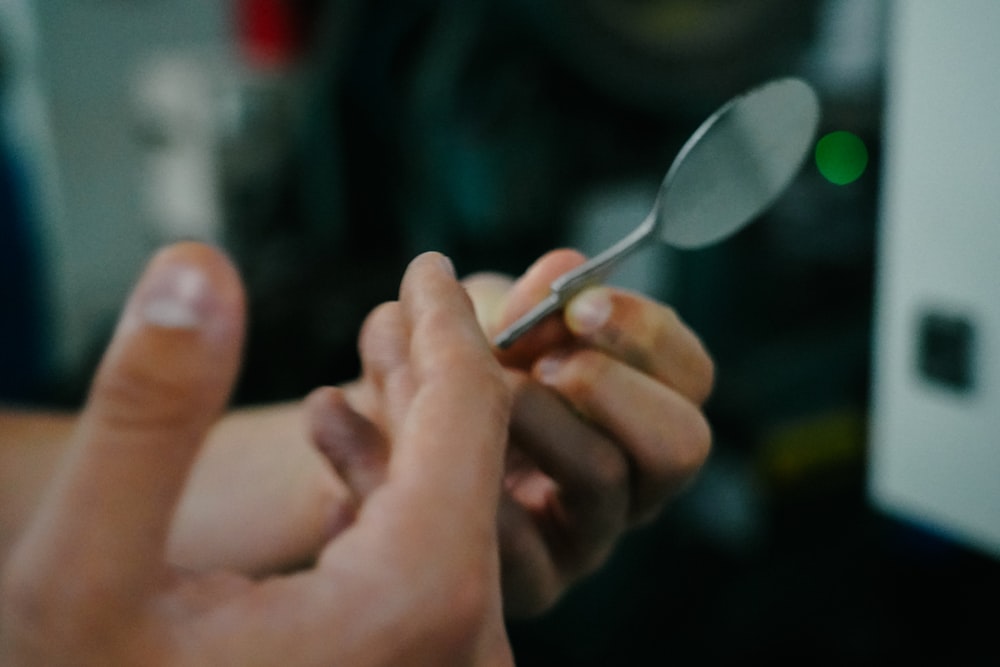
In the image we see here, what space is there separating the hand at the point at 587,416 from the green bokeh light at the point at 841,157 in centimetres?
58

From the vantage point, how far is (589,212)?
0.86 metres

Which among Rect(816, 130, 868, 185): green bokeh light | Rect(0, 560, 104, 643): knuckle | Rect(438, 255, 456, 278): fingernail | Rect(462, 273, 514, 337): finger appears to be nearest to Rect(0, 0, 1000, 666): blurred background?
Rect(816, 130, 868, 185): green bokeh light

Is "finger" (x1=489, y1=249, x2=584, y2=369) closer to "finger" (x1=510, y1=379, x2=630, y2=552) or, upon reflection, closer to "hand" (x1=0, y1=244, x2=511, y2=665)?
"finger" (x1=510, y1=379, x2=630, y2=552)

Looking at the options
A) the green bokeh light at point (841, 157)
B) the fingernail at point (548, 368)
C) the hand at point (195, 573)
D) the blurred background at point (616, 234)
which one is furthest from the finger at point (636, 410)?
the green bokeh light at point (841, 157)

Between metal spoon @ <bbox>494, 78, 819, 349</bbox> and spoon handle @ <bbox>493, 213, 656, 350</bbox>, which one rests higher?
metal spoon @ <bbox>494, 78, 819, 349</bbox>

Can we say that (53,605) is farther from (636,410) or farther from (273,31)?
(273,31)

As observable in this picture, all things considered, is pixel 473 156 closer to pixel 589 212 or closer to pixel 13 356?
pixel 589 212

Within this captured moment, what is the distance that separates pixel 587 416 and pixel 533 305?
53 millimetres

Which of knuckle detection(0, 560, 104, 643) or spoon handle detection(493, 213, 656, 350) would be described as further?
spoon handle detection(493, 213, 656, 350)

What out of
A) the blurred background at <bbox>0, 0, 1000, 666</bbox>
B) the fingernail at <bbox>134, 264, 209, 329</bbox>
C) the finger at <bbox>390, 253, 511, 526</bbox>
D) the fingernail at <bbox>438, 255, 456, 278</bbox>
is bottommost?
the blurred background at <bbox>0, 0, 1000, 666</bbox>

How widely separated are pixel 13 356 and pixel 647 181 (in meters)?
0.70

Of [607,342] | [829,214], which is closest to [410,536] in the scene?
[607,342]

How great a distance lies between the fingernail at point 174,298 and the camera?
187 millimetres

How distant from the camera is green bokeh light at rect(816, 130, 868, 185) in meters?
0.85
